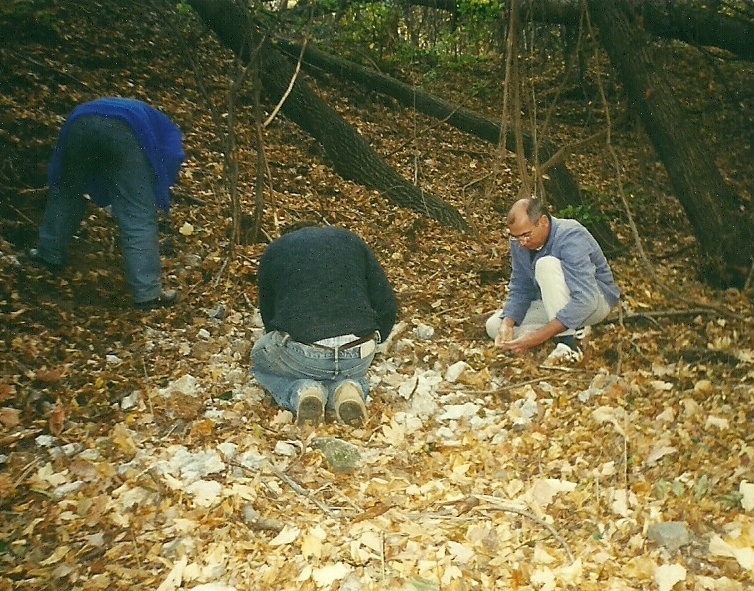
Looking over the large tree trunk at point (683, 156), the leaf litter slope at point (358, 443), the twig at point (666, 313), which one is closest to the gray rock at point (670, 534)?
the leaf litter slope at point (358, 443)

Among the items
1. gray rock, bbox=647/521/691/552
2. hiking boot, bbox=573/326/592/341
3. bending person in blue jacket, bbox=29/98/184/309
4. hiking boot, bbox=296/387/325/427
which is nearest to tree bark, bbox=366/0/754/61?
hiking boot, bbox=573/326/592/341

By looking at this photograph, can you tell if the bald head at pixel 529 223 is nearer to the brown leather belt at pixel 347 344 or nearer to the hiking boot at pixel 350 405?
the brown leather belt at pixel 347 344

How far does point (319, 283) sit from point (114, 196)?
1.94m

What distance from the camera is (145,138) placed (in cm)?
444

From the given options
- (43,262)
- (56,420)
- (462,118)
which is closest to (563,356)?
(56,420)

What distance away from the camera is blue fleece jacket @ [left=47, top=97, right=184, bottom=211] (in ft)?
14.2

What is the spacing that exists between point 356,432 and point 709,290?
381 cm

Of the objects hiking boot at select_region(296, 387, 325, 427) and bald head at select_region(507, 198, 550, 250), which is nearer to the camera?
hiking boot at select_region(296, 387, 325, 427)

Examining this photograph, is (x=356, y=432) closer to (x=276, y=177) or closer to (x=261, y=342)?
(x=261, y=342)

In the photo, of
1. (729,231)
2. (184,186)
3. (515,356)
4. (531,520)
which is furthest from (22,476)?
(729,231)

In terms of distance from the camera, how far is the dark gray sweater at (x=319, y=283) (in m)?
3.55

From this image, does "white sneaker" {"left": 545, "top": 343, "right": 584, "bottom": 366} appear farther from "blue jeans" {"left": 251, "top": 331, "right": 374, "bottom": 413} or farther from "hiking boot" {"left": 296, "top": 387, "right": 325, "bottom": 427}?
"hiking boot" {"left": 296, "top": 387, "right": 325, "bottom": 427}

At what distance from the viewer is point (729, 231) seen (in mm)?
5652

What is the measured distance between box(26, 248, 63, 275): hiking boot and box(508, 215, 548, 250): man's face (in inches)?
131
